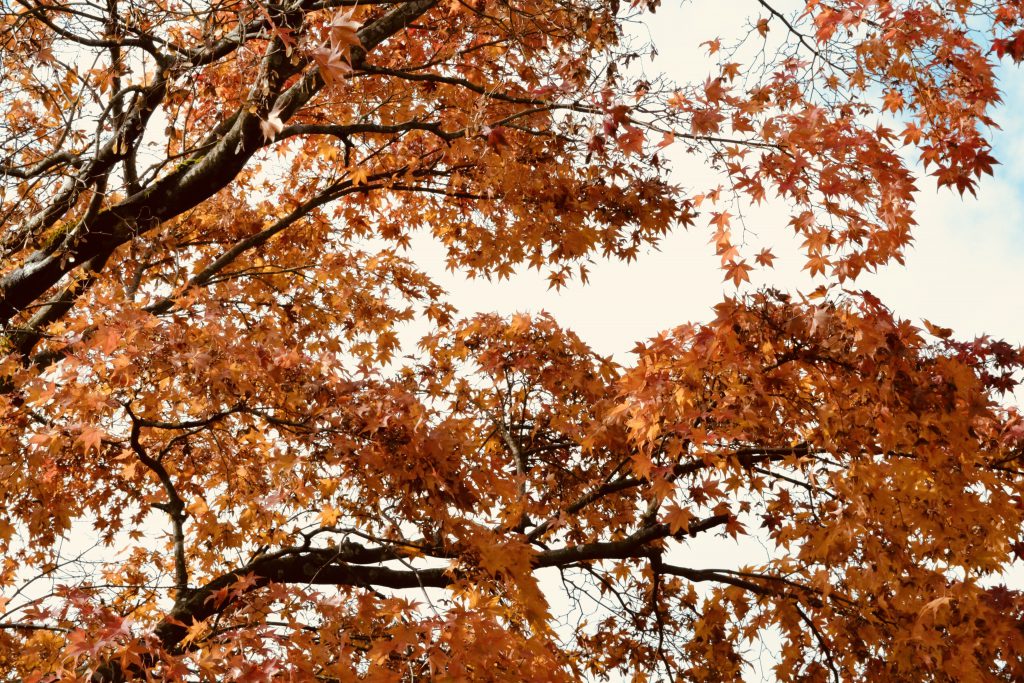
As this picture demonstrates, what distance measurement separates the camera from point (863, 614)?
17.3ft

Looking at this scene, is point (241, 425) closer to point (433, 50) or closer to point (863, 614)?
point (433, 50)

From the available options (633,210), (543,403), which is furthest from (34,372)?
(633,210)

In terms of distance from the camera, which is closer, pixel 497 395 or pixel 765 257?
pixel 765 257

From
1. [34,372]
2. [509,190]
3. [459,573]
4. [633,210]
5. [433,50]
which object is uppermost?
[433,50]

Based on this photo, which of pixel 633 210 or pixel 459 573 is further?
pixel 633 210

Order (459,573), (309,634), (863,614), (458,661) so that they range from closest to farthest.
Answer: (458,661), (309,634), (459,573), (863,614)

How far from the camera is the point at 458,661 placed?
366 centimetres

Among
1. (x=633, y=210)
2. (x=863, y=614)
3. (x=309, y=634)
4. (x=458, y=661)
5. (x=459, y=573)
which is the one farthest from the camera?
(x=633, y=210)

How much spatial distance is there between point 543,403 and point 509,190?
1952mm

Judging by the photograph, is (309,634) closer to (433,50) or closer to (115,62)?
(115,62)

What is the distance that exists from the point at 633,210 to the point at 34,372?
4.66 m

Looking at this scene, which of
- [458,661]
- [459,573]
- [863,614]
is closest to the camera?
[458,661]

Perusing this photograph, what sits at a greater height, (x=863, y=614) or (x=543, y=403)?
(x=543, y=403)

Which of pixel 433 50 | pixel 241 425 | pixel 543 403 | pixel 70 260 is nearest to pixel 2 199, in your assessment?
pixel 70 260
